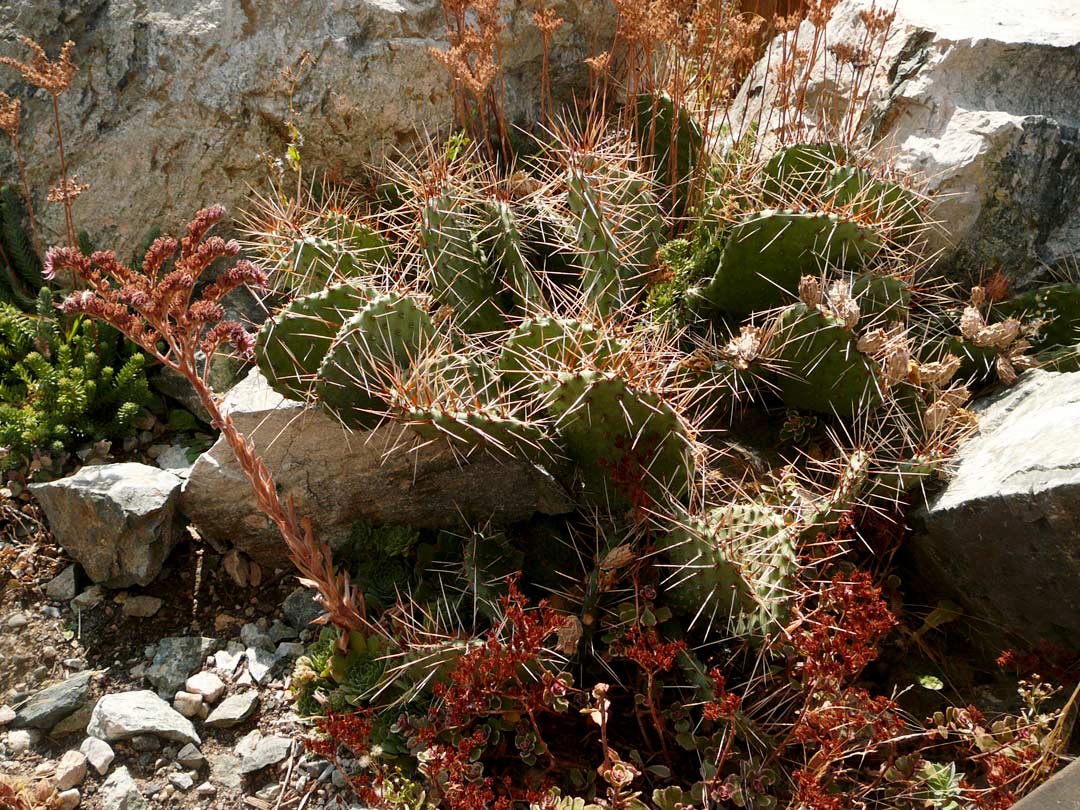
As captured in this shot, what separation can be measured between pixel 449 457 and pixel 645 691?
3.31ft

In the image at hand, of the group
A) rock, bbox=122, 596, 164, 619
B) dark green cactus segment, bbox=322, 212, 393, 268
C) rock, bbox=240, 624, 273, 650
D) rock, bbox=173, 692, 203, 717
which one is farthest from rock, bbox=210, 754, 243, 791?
dark green cactus segment, bbox=322, 212, 393, 268

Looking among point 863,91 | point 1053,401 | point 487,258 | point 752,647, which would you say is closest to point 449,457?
point 487,258

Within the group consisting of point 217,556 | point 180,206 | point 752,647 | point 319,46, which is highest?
point 319,46

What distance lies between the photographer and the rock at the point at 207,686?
9.32 feet

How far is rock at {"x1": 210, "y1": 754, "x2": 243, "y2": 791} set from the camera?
8.71 ft

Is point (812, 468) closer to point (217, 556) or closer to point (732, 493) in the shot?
point (732, 493)

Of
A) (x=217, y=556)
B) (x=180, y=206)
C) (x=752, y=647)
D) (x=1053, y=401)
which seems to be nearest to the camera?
(x=752, y=647)

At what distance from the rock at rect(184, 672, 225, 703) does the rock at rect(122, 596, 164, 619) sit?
0.34 meters

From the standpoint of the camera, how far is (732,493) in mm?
2961

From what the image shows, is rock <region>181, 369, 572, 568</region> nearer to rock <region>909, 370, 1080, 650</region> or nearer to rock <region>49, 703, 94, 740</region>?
rock <region>49, 703, 94, 740</region>

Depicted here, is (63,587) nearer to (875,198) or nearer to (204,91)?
(204,91)

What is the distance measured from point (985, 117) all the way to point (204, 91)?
3219mm

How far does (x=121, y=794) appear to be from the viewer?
8.41ft

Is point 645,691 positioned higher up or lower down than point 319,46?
lower down
